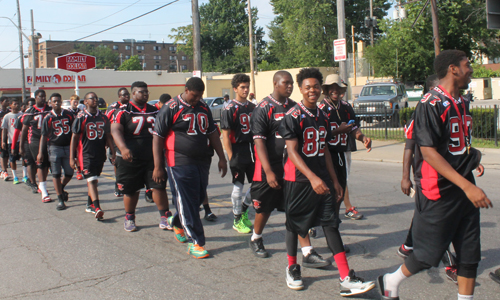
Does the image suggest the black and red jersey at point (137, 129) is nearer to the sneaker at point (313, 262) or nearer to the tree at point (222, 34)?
the sneaker at point (313, 262)

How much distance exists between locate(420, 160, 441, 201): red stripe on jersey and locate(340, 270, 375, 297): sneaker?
40.7 inches

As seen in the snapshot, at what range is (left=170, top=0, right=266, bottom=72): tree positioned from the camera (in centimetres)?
7194

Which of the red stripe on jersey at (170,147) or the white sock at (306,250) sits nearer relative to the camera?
the white sock at (306,250)

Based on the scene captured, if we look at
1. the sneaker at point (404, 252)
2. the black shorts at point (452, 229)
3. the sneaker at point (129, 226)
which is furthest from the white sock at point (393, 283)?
the sneaker at point (129, 226)

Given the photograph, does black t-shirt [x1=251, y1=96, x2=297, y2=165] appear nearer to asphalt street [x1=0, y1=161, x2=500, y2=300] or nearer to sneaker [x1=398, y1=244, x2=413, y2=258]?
asphalt street [x1=0, y1=161, x2=500, y2=300]

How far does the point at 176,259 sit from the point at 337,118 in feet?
8.41

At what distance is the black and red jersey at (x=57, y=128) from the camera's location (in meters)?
7.95

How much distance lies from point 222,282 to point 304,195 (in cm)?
119

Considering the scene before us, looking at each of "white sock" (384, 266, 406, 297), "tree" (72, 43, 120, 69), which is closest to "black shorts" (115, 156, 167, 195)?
"white sock" (384, 266, 406, 297)

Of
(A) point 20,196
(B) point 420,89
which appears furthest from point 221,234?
(B) point 420,89

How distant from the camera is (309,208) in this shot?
4.03m

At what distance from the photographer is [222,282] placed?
441 cm

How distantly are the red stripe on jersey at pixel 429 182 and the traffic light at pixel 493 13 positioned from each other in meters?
6.23

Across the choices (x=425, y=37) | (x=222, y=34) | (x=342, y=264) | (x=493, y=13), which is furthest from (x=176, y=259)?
(x=222, y=34)
